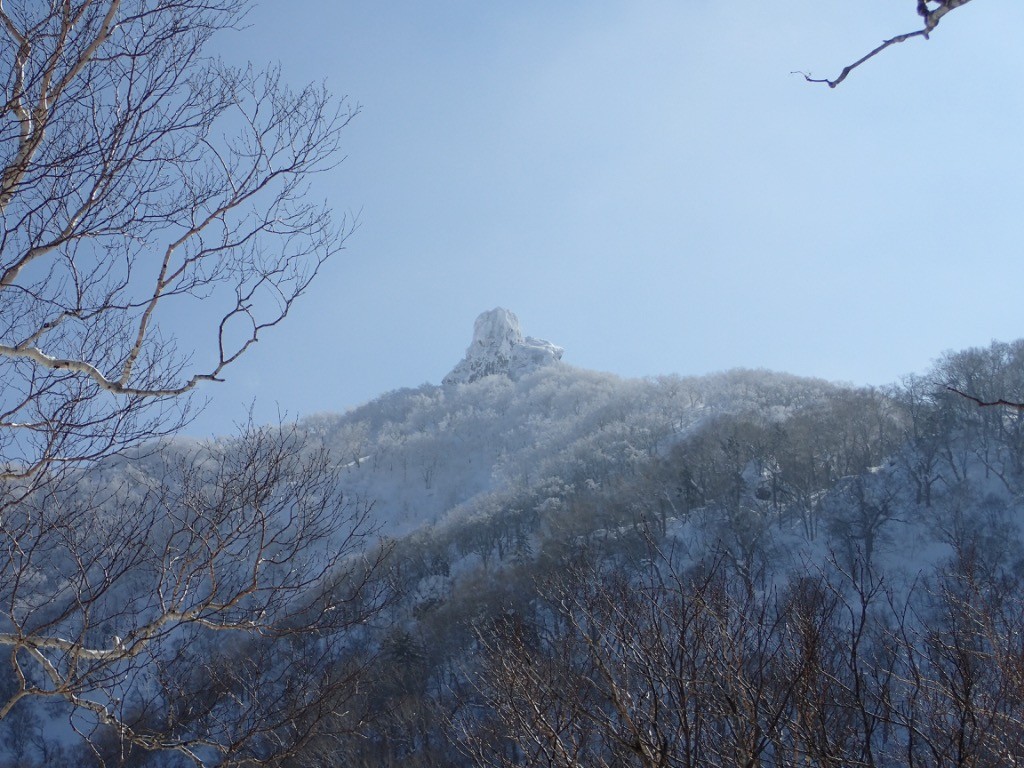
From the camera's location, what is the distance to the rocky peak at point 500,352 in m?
144

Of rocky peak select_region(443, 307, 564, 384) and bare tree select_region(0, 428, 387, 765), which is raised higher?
rocky peak select_region(443, 307, 564, 384)

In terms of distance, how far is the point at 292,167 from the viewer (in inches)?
173

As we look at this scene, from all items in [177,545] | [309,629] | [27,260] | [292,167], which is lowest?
[309,629]

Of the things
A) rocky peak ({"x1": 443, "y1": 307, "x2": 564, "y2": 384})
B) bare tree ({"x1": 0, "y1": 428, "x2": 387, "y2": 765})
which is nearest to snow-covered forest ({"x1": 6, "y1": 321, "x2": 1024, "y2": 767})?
bare tree ({"x1": 0, "y1": 428, "x2": 387, "y2": 765})

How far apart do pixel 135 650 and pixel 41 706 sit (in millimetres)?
38297

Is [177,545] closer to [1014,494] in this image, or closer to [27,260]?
[27,260]

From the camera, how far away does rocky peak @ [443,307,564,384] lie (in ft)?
474

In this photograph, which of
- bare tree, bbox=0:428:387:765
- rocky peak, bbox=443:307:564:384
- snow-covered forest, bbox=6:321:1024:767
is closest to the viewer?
bare tree, bbox=0:428:387:765

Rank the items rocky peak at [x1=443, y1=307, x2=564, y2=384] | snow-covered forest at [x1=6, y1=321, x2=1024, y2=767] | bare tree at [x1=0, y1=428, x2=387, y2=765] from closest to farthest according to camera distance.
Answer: bare tree at [x1=0, y1=428, x2=387, y2=765] < snow-covered forest at [x1=6, y1=321, x2=1024, y2=767] < rocky peak at [x1=443, y1=307, x2=564, y2=384]

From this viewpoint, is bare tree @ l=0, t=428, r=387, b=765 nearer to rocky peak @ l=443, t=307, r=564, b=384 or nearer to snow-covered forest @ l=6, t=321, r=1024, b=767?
snow-covered forest @ l=6, t=321, r=1024, b=767

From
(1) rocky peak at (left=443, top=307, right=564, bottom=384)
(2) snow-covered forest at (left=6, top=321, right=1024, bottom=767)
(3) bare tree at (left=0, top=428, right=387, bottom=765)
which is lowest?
(2) snow-covered forest at (left=6, top=321, right=1024, bottom=767)

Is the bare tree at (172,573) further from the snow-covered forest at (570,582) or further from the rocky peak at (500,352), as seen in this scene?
the rocky peak at (500,352)

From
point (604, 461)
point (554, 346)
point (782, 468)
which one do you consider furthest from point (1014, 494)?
point (554, 346)

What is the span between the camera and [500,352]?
152500 millimetres
